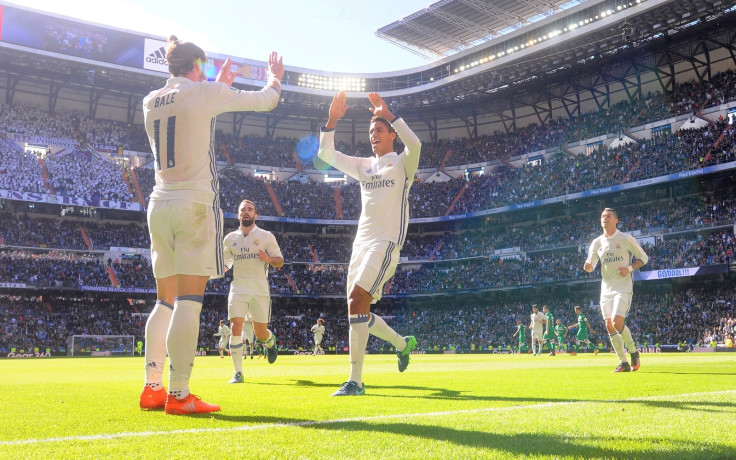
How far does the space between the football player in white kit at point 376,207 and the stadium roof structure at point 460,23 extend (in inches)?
1663

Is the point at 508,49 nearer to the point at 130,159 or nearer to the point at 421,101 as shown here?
the point at 421,101

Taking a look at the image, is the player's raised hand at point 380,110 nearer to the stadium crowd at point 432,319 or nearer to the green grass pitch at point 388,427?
the green grass pitch at point 388,427

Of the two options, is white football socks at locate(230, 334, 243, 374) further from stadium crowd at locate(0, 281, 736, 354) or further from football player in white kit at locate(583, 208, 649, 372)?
stadium crowd at locate(0, 281, 736, 354)

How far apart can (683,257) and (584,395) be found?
121ft

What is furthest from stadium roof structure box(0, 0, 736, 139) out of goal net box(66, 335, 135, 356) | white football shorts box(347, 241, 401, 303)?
white football shorts box(347, 241, 401, 303)

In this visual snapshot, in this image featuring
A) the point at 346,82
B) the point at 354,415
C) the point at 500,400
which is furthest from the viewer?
the point at 346,82

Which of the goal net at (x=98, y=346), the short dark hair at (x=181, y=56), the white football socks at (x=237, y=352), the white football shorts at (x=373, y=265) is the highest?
the short dark hair at (x=181, y=56)

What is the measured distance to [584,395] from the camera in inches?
234

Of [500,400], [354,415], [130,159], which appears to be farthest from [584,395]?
[130,159]

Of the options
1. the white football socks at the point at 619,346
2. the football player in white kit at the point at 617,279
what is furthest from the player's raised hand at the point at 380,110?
the white football socks at the point at 619,346

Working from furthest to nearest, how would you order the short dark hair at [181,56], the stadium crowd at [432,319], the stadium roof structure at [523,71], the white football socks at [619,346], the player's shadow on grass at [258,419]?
1. the stadium roof structure at [523,71]
2. the stadium crowd at [432,319]
3. the white football socks at [619,346]
4. the short dark hair at [181,56]
5. the player's shadow on grass at [258,419]

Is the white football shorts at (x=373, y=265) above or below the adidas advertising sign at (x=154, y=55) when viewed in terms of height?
below

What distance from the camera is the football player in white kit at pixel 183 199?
4730 millimetres

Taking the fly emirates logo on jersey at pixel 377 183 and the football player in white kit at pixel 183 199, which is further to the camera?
the fly emirates logo on jersey at pixel 377 183
